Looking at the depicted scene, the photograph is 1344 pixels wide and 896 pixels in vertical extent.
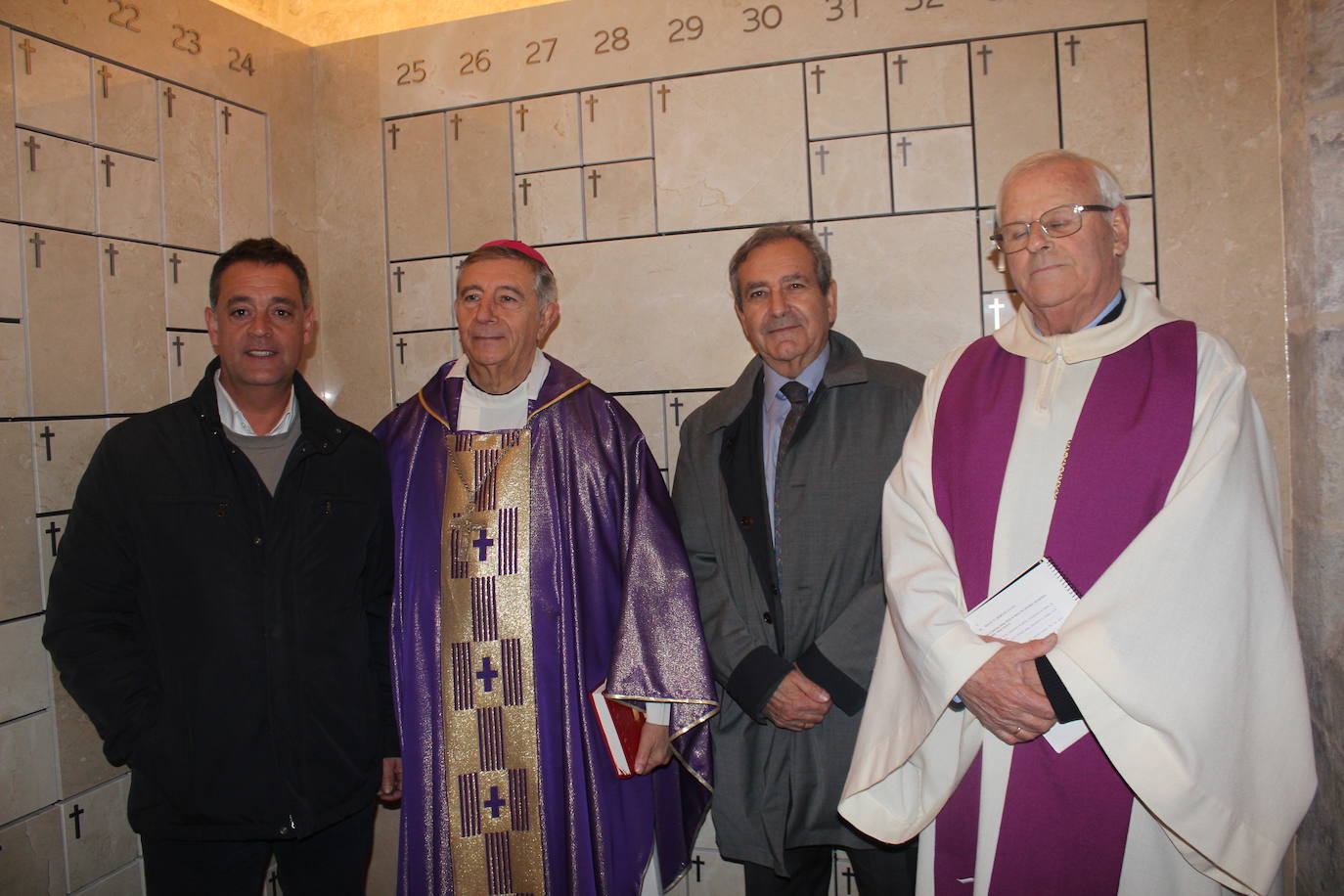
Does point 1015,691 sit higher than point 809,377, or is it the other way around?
point 809,377

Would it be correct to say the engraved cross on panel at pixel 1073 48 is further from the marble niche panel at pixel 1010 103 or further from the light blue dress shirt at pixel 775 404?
the light blue dress shirt at pixel 775 404

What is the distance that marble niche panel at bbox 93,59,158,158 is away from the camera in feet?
8.48

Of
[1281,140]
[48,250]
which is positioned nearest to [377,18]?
[48,250]

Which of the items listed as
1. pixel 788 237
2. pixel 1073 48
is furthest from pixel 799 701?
pixel 1073 48

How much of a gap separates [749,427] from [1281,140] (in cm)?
181

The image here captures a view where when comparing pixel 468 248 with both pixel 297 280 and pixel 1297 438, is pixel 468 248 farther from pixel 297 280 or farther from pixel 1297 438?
pixel 1297 438

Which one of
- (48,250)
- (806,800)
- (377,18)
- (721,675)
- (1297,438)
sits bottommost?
(806,800)

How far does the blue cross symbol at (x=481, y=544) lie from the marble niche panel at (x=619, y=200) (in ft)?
4.28

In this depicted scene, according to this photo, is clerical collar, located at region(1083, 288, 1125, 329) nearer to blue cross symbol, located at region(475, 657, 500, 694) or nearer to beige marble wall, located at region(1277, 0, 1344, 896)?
beige marble wall, located at region(1277, 0, 1344, 896)

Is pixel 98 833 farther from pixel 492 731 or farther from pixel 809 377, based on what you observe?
pixel 809 377

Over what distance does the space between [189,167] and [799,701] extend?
2654 millimetres

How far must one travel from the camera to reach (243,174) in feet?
10.2

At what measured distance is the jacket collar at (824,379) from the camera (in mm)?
2322

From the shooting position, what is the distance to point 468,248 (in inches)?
128
